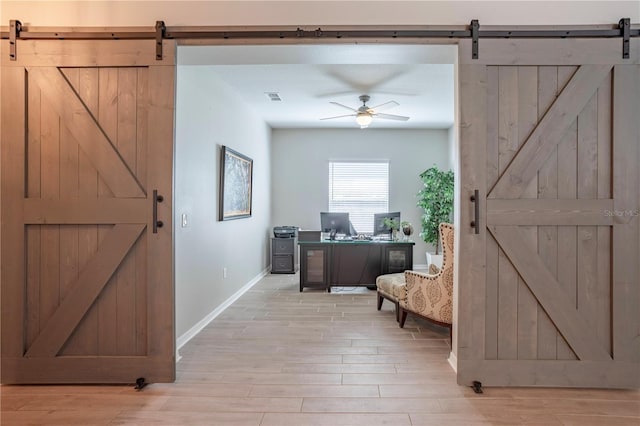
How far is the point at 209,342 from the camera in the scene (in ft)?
10.3

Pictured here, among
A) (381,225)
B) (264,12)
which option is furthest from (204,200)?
(381,225)

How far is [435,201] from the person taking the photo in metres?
6.32

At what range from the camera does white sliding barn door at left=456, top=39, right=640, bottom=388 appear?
231 centimetres

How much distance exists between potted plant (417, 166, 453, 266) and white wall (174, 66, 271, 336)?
3.23 metres

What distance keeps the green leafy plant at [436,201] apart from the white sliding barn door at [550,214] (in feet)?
12.9

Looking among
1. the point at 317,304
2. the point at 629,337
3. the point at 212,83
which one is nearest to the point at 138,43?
the point at 212,83

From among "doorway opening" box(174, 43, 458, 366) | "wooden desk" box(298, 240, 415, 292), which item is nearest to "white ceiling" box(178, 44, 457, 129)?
"doorway opening" box(174, 43, 458, 366)

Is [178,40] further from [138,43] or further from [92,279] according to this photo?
[92,279]

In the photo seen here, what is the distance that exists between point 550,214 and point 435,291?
1211mm

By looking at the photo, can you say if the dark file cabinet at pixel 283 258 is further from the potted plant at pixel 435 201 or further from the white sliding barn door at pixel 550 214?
the white sliding barn door at pixel 550 214

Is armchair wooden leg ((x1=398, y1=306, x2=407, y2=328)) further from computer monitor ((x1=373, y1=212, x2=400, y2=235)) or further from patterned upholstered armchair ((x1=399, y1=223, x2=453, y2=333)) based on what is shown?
computer monitor ((x1=373, y1=212, x2=400, y2=235))

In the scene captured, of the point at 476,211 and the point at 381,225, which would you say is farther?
the point at 381,225

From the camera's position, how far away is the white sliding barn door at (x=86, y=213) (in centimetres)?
236

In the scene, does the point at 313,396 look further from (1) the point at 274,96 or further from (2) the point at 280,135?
(2) the point at 280,135
